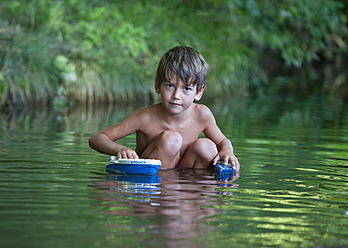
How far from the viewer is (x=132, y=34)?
10227 millimetres

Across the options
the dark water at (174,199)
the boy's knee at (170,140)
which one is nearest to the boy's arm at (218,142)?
the dark water at (174,199)

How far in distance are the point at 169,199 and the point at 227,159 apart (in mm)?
951

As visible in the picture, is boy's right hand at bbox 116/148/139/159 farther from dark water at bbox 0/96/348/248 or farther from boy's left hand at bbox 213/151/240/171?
boy's left hand at bbox 213/151/240/171

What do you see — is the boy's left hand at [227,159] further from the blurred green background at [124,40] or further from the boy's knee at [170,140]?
the blurred green background at [124,40]

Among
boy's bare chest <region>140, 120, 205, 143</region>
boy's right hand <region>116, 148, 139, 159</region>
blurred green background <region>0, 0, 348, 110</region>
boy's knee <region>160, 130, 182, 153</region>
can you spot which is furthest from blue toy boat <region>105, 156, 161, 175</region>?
blurred green background <region>0, 0, 348, 110</region>

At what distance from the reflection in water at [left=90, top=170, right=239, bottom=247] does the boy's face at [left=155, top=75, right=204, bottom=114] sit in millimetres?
435

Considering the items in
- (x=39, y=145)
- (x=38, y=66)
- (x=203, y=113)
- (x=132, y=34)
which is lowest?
(x=39, y=145)

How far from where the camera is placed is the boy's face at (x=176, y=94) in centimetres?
391

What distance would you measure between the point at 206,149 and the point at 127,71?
6033 millimetres

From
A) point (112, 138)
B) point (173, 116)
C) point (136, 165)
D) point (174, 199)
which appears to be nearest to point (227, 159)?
point (173, 116)

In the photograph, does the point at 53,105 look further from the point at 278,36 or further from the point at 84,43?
the point at 278,36

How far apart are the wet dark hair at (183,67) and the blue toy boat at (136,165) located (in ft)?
1.83

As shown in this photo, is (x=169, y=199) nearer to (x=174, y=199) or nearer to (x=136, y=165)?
(x=174, y=199)

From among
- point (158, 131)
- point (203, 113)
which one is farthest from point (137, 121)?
point (203, 113)
